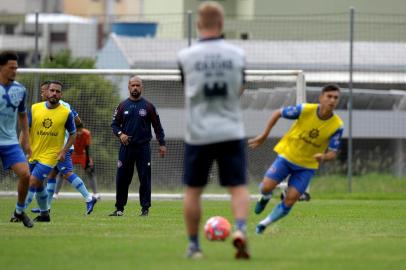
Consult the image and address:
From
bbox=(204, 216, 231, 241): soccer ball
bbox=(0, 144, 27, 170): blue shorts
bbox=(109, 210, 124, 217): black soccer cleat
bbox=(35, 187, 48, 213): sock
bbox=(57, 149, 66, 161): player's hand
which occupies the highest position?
bbox=(0, 144, 27, 170): blue shorts

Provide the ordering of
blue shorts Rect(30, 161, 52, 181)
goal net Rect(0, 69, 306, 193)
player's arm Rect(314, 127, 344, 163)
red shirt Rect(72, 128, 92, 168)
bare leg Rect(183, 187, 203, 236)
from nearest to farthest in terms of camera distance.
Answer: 1. bare leg Rect(183, 187, 203, 236)
2. player's arm Rect(314, 127, 344, 163)
3. blue shorts Rect(30, 161, 52, 181)
4. red shirt Rect(72, 128, 92, 168)
5. goal net Rect(0, 69, 306, 193)

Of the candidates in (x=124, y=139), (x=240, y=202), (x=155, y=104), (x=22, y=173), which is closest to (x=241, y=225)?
(x=240, y=202)

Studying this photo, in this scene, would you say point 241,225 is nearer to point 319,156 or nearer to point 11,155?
point 319,156

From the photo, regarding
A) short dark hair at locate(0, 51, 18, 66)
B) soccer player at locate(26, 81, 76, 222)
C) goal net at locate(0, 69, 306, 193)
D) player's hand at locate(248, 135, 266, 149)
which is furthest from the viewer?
goal net at locate(0, 69, 306, 193)

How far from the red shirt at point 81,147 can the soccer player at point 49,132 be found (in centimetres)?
683

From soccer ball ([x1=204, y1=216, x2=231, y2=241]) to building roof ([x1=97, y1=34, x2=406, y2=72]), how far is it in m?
18.7

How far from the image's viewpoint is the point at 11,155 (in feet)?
47.6

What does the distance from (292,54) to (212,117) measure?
22899mm

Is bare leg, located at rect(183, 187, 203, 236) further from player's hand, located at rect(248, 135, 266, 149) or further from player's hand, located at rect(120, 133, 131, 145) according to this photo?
player's hand, located at rect(120, 133, 131, 145)

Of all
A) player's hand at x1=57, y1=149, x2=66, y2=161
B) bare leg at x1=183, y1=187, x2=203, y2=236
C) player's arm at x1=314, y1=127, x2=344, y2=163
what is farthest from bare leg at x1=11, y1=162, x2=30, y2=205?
bare leg at x1=183, y1=187, x2=203, y2=236

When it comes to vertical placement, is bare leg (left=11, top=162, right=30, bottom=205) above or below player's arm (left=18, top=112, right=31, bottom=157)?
below

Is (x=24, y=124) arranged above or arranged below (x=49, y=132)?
above

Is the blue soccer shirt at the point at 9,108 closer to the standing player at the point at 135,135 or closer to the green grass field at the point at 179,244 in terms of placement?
the green grass field at the point at 179,244

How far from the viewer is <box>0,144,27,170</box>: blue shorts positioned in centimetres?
1448
